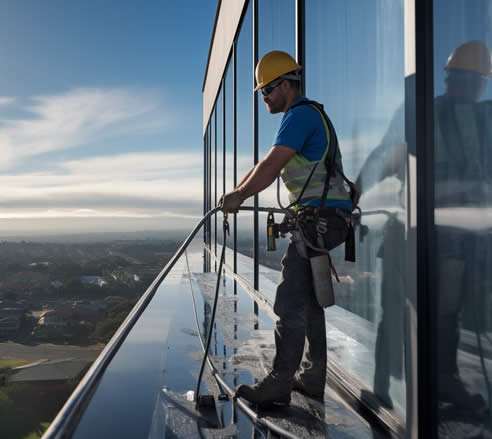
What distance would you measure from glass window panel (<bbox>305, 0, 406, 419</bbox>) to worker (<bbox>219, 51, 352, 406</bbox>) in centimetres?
17

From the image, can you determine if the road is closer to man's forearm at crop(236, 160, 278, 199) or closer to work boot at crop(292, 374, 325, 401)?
work boot at crop(292, 374, 325, 401)

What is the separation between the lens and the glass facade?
1.20 meters

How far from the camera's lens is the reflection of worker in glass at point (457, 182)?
118 cm

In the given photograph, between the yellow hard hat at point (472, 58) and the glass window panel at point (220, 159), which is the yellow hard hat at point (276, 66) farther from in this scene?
the glass window panel at point (220, 159)

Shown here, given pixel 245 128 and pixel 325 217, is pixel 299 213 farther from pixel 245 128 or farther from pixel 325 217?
pixel 245 128

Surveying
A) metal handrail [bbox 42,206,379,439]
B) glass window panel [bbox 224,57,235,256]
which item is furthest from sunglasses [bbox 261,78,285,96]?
glass window panel [bbox 224,57,235,256]

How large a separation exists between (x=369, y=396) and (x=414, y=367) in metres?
0.47

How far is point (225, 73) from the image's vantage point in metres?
7.37

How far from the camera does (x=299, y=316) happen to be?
175 centimetres

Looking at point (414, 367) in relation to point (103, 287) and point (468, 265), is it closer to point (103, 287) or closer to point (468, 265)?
point (468, 265)

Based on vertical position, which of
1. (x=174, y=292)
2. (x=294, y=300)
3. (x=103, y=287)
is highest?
(x=294, y=300)

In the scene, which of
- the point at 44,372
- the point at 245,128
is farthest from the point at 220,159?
the point at 44,372

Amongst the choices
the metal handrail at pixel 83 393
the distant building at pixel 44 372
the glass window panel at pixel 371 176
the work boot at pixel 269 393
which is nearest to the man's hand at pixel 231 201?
the metal handrail at pixel 83 393

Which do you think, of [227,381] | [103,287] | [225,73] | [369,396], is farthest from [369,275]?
[103,287]
